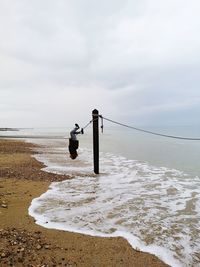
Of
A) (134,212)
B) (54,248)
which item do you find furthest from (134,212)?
(54,248)

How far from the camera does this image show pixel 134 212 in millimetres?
8906

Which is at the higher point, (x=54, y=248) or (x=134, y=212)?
(x=54, y=248)

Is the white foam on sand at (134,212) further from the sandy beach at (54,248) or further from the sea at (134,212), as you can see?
the sandy beach at (54,248)

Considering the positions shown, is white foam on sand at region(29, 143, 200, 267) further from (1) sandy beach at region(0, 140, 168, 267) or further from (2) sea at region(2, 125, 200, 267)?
(1) sandy beach at region(0, 140, 168, 267)

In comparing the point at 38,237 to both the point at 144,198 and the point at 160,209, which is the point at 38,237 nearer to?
the point at 160,209

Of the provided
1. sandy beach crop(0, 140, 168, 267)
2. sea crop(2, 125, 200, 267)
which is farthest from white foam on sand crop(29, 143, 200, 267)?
sandy beach crop(0, 140, 168, 267)

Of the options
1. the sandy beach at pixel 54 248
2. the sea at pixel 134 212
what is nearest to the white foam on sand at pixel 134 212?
the sea at pixel 134 212

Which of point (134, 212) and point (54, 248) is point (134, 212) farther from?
point (54, 248)

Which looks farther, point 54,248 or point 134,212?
point 134,212

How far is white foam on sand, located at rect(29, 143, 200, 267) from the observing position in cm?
659

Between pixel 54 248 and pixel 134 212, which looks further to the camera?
pixel 134 212

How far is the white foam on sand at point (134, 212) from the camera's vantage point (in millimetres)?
6586

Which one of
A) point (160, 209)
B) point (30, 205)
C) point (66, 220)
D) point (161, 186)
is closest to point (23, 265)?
point (66, 220)

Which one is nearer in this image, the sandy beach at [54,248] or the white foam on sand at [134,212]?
the sandy beach at [54,248]
